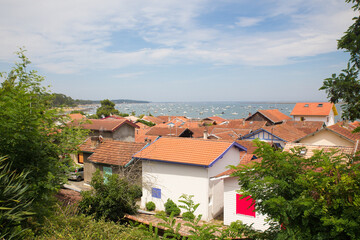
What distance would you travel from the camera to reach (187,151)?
19.4m

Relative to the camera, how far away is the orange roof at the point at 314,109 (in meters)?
59.6

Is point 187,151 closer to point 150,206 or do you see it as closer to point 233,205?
point 150,206

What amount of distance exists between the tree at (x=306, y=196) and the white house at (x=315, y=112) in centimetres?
6087

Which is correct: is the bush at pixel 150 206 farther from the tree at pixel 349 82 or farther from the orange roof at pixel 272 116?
the orange roof at pixel 272 116

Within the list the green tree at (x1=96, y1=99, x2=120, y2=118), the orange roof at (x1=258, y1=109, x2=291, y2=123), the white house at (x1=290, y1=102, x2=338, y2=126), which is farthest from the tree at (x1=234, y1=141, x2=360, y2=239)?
the green tree at (x1=96, y1=99, x2=120, y2=118)

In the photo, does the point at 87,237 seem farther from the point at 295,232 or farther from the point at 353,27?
the point at 353,27

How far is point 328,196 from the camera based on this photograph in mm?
5113

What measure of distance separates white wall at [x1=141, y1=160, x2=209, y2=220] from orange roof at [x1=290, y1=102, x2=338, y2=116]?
5202 centimetres

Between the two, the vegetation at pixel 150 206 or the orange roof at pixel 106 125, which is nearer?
the vegetation at pixel 150 206

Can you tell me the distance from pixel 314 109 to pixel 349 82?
200 feet

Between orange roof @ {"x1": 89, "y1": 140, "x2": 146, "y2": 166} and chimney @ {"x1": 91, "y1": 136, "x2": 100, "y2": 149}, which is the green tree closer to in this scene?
chimney @ {"x1": 91, "y1": 136, "x2": 100, "y2": 149}

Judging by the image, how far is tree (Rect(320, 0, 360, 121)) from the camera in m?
7.31

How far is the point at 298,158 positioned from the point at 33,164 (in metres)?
7.55

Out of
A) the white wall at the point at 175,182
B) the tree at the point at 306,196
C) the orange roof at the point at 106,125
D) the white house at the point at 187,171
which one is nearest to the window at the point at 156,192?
the white house at the point at 187,171
